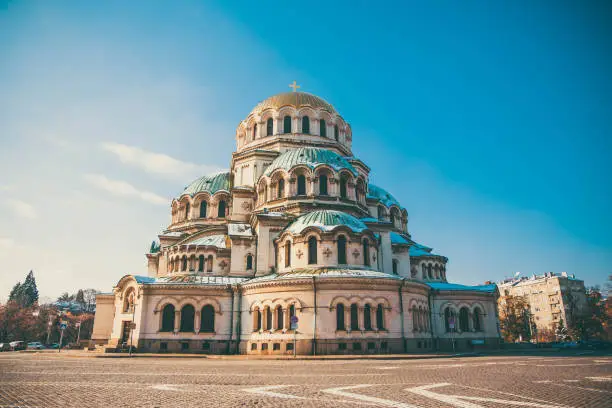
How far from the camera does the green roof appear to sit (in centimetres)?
4206

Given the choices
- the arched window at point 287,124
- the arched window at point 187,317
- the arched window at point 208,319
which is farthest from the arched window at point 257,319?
the arched window at point 287,124

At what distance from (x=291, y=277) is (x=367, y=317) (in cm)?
548

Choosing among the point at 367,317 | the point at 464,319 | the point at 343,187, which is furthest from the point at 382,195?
the point at 367,317

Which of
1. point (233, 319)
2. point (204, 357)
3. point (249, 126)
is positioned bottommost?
point (204, 357)

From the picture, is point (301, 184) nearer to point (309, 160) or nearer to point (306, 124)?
point (309, 160)

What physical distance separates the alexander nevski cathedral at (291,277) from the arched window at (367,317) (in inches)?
3.5

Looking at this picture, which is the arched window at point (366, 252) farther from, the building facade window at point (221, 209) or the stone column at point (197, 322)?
the building facade window at point (221, 209)

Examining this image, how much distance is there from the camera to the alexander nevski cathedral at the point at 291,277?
26062 mm

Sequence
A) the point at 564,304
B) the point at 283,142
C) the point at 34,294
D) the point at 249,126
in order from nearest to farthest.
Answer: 1. the point at 283,142
2. the point at 249,126
3. the point at 564,304
4. the point at 34,294

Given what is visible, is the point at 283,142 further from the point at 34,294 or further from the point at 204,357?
the point at 34,294

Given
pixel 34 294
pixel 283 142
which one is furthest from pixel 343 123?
pixel 34 294

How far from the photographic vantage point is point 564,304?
2911 inches

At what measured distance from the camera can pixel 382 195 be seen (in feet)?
141

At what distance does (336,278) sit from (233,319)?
858cm
